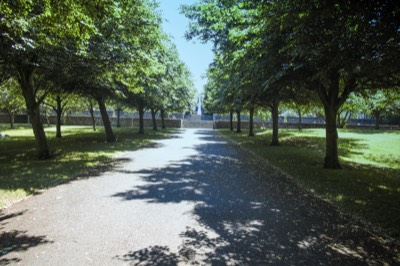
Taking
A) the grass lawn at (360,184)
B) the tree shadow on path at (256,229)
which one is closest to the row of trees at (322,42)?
the grass lawn at (360,184)

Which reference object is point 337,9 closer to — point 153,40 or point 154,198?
point 154,198

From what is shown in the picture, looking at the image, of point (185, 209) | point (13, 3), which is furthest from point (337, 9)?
point (13, 3)

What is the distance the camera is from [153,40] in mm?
14875

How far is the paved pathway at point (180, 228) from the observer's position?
444 centimetres

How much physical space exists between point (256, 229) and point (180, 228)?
4.66 ft

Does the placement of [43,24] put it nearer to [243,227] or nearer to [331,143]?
[243,227]

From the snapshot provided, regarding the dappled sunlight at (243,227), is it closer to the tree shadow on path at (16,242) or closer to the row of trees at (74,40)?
the tree shadow on path at (16,242)

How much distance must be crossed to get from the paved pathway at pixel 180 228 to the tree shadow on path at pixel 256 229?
0.02 metres

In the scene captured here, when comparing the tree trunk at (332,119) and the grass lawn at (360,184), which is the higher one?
the tree trunk at (332,119)

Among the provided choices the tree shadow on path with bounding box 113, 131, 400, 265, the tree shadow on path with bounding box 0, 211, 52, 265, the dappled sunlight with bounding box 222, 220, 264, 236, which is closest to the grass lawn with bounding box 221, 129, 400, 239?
the tree shadow on path with bounding box 113, 131, 400, 265

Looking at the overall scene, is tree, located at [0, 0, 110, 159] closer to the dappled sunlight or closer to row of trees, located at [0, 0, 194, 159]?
row of trees, located at [0, 0, 194, 159]

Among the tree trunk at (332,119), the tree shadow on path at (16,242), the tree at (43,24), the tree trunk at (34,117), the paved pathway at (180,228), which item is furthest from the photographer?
the tree trunk at (34,117)

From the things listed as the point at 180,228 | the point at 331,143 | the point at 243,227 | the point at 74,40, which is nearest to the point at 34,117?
the point at 74,40

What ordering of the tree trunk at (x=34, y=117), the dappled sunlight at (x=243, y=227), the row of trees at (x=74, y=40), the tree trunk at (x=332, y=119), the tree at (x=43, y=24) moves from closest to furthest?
the dappled sunlight at (x=243, y=227) → the tree at (x=43, y=24) → the row of trees at (x=74, y=40) → the tree trunk at (x=332, y=119) → the tree trunk at (x=34, y=117)
